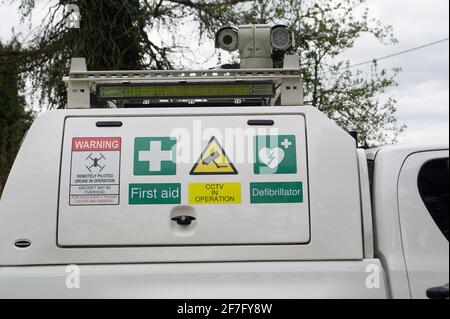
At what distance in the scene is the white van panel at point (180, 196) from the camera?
9.16 ft

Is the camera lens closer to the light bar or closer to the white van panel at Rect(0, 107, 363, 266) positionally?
the light bar

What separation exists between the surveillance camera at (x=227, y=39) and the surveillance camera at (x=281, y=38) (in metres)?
0.26

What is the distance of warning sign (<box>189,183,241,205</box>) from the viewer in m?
2.82

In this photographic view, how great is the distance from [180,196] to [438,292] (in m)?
1.38

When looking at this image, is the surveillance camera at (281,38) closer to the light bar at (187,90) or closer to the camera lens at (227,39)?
the camera lens at (227,39)

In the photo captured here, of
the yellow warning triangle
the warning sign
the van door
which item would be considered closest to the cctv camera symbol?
the yellow warning triangle

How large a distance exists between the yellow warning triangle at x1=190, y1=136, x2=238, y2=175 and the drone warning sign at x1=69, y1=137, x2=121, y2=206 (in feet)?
1.37

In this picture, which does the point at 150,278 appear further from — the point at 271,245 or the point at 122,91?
the point at 122,91

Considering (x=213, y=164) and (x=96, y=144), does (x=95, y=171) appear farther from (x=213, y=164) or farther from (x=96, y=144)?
(x=213, y=164)

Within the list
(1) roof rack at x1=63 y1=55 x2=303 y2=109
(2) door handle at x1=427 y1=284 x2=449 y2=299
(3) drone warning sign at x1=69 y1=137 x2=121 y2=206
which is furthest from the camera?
(1) roof rack at x1=63 y1=55 x2=303 y2=109

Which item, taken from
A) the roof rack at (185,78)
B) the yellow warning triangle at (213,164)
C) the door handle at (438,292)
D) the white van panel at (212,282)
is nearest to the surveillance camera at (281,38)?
the roof rack at (185,78)

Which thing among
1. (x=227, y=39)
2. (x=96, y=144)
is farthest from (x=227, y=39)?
(x=96, y=144)

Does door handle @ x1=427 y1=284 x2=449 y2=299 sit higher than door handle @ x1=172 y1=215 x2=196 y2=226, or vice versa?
door handle @ x1=172 y1=215 x2=196 y2=226

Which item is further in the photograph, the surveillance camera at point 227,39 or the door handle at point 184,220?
the surveillance camera at point 227,39
